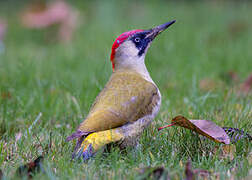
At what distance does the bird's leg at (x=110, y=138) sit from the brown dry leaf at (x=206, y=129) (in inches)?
10.2

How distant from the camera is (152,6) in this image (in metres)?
9.08

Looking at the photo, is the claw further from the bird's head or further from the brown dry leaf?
the bird's head

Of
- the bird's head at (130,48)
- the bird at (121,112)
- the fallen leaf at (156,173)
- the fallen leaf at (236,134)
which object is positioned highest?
the bird's head at (130,48)

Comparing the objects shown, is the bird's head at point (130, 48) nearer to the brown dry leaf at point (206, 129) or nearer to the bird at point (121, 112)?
the bird at point (121, 112)

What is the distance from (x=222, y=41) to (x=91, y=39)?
204 centimetres

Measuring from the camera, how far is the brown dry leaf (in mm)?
2619

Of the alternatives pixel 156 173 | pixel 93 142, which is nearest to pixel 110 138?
pixel 93 142

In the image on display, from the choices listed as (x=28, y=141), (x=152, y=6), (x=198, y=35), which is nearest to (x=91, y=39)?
(x=198, y=35)

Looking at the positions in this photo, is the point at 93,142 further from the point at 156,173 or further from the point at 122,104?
the point at 156,173

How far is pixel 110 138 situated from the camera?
2617 millimetres

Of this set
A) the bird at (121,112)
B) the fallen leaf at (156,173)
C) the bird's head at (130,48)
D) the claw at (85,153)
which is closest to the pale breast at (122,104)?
the bird at (121,112)

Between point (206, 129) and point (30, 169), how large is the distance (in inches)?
42.1

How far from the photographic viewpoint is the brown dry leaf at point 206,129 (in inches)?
103

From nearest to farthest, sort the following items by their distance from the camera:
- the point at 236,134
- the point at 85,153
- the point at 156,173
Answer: the point at 156,173
the point at 85,153
the point at 236,134
